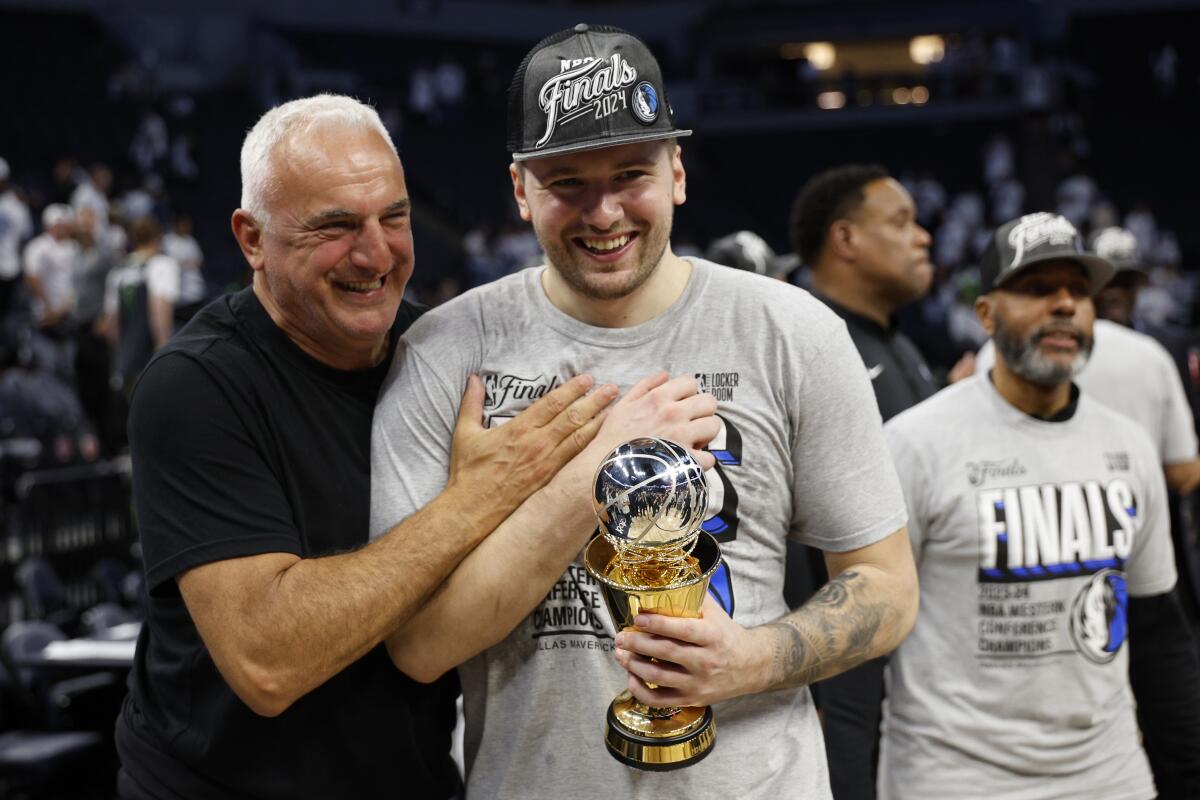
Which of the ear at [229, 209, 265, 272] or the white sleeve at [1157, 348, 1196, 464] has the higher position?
the ear at [229, 209, 265, 272]

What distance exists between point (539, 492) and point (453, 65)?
23162 mm

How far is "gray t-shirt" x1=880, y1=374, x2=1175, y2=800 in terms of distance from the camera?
2.63m

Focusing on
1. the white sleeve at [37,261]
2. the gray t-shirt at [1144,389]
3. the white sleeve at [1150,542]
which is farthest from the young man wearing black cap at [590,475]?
the white sleeve at [37,261]

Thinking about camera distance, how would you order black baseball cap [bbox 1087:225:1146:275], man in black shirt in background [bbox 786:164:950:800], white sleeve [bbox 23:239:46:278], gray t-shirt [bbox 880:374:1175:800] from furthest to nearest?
white sleeve [bbox 23:239:46:278]
black baseball cap [bbox 1087:225:1146:275]
man in black shirt in background [bbox 786:164:950:800]
gray t-shirt [bbox 880:374:1175:800]

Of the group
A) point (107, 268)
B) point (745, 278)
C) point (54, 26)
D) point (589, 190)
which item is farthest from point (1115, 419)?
point (54, 26)

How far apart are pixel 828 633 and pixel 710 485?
283mm

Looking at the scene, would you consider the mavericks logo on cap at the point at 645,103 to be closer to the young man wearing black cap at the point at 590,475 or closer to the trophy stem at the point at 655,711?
the young man wearing black cap at the point at 590,475

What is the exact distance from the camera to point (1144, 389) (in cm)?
402

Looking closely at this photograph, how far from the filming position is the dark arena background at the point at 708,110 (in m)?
17.7

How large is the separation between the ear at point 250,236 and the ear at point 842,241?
7.71 feet

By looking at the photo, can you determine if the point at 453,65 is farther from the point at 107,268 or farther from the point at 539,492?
the point at 539,492

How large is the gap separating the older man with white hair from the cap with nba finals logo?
1.16 ft

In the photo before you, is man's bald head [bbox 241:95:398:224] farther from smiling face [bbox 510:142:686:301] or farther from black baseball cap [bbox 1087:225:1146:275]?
black baseball cap [bbox 1087:225:1146:275]

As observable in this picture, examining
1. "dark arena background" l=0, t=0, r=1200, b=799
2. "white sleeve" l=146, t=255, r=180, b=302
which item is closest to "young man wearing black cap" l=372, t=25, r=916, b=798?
"white sleeve" l=146, t=255, r=180, b=302
